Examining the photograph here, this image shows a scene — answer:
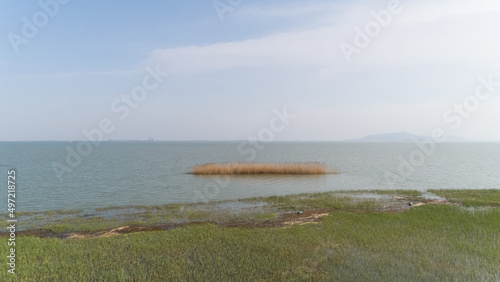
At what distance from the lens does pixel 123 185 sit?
30.2m

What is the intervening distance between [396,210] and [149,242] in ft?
44.5

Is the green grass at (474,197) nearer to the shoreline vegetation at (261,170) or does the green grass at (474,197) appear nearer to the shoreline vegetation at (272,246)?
the shoreline vegetation at (272,246)

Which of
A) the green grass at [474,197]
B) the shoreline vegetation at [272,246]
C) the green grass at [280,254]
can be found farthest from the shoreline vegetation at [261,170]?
the green grass at [280,254]

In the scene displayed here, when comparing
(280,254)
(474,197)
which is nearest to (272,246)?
(280,254)

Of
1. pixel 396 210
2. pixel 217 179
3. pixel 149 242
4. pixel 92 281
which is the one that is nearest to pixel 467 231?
pixel 396 210

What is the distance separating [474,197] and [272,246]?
18941 mm

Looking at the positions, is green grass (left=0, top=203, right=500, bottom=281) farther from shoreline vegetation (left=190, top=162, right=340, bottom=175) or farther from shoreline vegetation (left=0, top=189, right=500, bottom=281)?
shoreline vegetation (left=190, top=162, right=340, bottom=175)

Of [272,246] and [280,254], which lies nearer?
[280,254]

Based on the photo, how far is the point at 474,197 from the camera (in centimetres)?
2262

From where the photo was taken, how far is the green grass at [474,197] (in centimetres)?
1984

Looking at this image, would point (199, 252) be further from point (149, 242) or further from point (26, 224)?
point (26, 224)

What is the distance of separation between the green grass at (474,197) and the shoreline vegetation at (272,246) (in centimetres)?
251

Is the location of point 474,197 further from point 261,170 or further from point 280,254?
point 261,170

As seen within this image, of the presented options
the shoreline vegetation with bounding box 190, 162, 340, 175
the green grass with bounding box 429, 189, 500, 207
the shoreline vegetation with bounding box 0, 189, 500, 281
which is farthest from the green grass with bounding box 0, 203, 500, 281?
the shoreline vegetation with bounding box 190, 162, 340, 175
